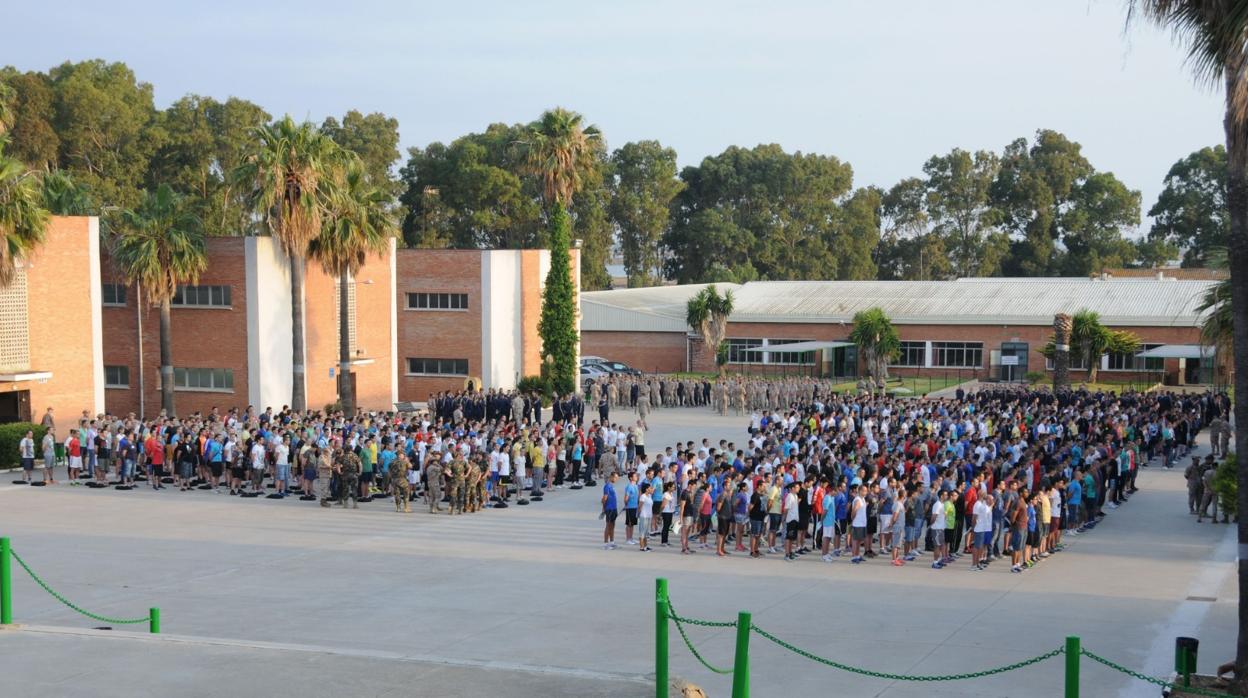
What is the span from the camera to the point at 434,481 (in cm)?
2491

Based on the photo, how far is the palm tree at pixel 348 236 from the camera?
37750mm

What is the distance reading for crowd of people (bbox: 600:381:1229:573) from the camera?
66.1 ft

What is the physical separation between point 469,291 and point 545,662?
36236 mm

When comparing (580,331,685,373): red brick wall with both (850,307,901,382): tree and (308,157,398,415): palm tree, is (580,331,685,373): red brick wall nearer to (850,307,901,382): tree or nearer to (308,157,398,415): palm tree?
(850,307,901,382): tree

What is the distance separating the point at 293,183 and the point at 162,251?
4911mm

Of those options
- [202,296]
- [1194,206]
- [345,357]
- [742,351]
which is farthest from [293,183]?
[1194,206]

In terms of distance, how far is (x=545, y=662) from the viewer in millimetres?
13359

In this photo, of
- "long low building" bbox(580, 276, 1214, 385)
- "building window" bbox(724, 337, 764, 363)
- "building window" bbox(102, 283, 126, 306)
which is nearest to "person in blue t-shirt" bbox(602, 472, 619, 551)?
"building window" bbox(102, 283, 126, 306)

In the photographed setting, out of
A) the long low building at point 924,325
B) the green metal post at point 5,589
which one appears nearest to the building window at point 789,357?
the long low building at point 924,325

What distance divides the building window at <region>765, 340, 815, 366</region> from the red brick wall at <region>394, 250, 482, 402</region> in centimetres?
1989

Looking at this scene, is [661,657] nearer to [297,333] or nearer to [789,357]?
[297,333]

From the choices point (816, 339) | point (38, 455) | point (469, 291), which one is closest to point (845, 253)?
point (816, 339)

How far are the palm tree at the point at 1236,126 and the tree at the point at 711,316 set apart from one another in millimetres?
50747

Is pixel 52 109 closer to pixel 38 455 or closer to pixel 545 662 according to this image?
pixel 38 455
